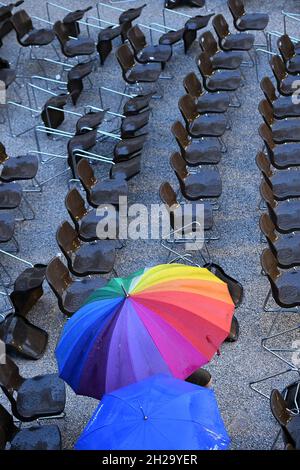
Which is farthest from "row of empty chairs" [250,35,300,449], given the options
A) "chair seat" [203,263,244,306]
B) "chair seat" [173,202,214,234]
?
"chair seat" [173,202,214,234]

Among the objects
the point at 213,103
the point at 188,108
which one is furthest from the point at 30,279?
the point at 213,103

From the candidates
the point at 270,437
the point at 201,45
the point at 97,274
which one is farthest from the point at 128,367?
the point at 201,45

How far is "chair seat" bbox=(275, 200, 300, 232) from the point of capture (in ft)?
35.7

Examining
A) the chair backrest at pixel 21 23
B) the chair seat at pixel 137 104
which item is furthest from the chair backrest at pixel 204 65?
the chair backrest at pixel 21 23

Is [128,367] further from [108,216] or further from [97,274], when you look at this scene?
[108,216]

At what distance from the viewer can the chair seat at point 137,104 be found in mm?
12938

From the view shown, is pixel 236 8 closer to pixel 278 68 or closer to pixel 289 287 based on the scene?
pixel 278 68

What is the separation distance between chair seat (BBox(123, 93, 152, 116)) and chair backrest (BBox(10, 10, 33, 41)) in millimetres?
2551

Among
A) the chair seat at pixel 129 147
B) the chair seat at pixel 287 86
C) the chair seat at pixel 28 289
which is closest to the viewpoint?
the chair seat at pixel 28 289

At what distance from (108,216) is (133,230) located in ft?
1.58

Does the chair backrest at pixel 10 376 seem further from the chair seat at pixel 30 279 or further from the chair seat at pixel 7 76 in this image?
the chair seat at pixel 7 76

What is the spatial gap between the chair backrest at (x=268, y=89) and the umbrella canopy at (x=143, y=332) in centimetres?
453

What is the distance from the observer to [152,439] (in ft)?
24.2

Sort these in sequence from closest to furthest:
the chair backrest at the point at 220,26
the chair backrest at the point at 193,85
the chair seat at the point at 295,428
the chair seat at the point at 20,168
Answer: the chair seat at the point at 295,428, the chair seat at the point at 20,168, the chair backrest at the point at 193,85, the chair backrest at the point at 220,26
